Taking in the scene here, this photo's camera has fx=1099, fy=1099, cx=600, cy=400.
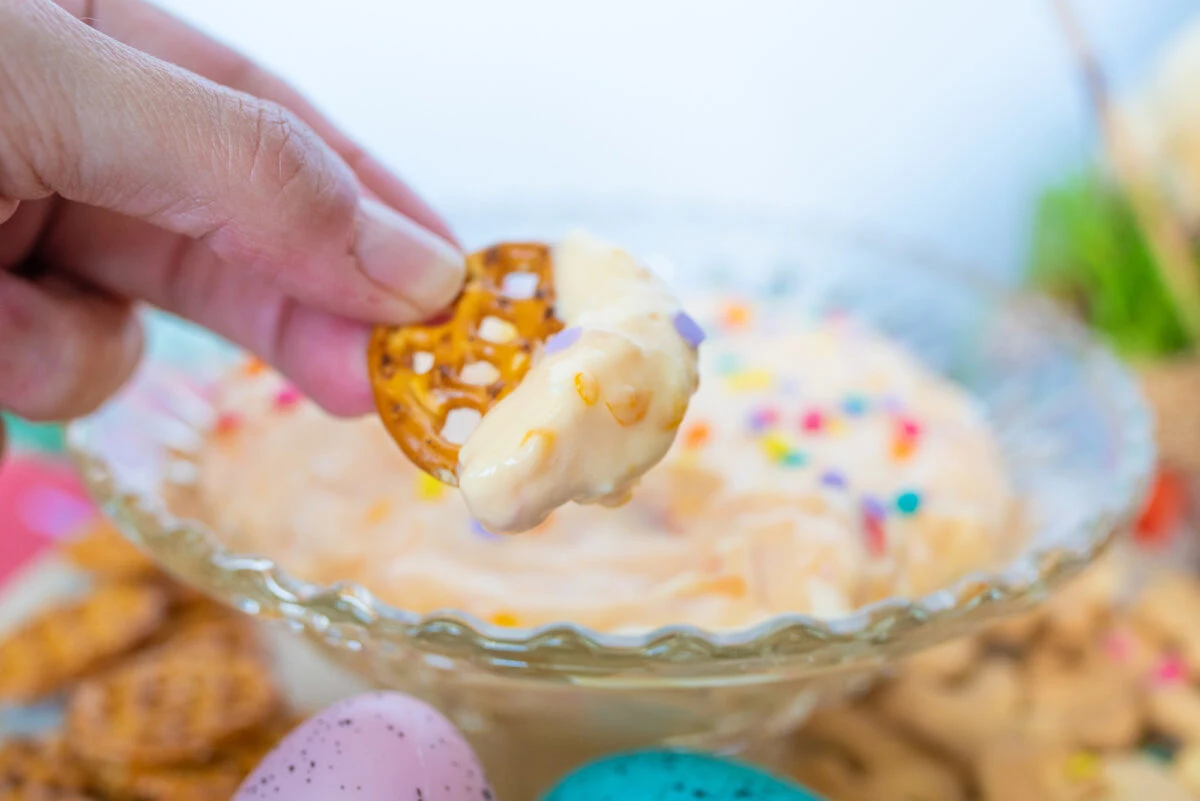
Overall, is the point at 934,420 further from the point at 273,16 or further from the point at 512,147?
the point at 273,16

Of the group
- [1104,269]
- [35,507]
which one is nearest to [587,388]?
[35,507]

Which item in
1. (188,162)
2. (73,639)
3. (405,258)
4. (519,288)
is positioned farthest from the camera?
(73,639)

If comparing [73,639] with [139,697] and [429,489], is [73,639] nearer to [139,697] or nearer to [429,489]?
[139,697]

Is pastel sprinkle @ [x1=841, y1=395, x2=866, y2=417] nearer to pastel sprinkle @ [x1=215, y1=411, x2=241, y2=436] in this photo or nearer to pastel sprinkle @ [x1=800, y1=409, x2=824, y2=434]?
pastel sprinkle @ [x1=800, y1=409, x2=824, y2=434]

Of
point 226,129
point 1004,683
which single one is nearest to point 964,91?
point 1004,683

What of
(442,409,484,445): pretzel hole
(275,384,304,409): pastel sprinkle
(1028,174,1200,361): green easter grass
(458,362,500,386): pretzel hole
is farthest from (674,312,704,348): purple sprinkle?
(1028,174,1200,361): green easter grass

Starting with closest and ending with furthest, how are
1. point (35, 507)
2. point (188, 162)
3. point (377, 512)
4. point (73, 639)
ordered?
point (188, 162) → point (377, 512) → point (73, 639) → point (35, 507)

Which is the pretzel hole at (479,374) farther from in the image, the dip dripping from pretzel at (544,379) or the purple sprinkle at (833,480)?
the purple sprinkle at (833,480)
